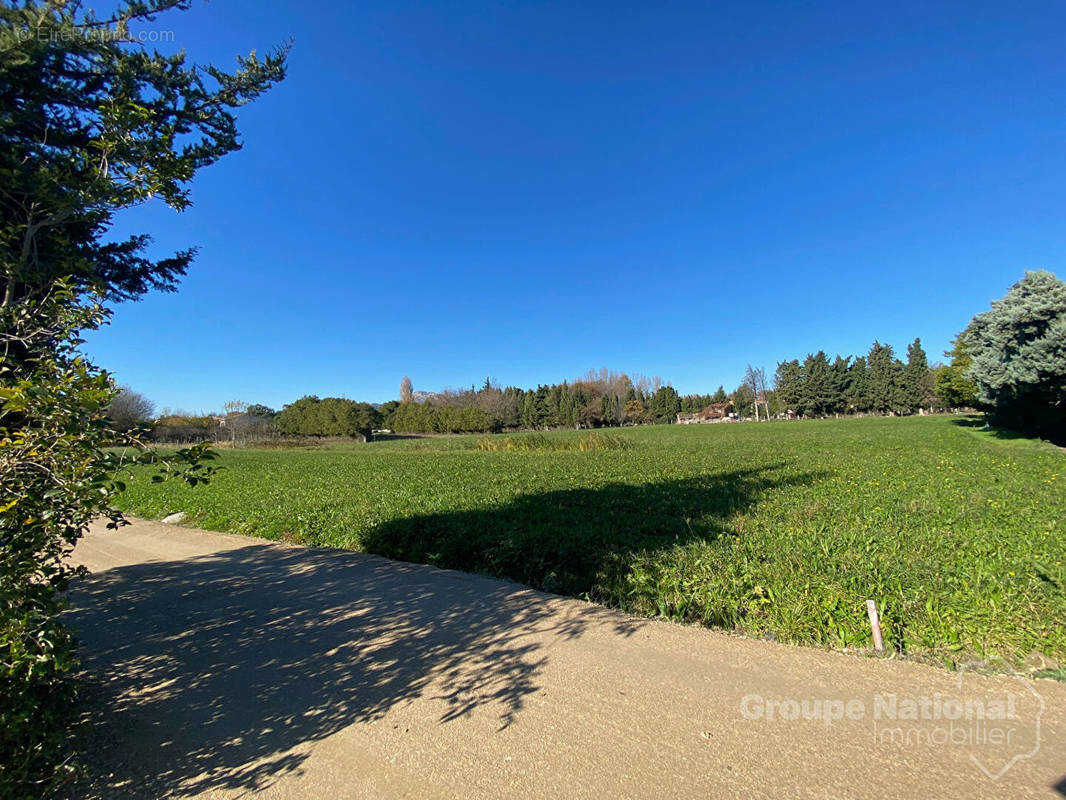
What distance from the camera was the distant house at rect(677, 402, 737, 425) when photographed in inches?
3797

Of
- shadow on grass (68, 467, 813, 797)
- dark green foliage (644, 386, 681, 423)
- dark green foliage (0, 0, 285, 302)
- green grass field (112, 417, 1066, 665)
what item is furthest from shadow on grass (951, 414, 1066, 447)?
dark green foliage (644, 386, 681, 423)

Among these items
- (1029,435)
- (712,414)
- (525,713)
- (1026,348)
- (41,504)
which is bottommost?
(525,713)

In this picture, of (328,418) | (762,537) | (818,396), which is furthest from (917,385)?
(328,418)

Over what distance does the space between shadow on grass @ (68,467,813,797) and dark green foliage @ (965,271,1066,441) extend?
63.9ft

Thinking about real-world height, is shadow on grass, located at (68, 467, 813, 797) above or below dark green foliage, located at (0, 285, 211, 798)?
below

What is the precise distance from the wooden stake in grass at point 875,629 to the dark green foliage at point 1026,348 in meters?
22.3

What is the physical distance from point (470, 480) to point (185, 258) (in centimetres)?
1013

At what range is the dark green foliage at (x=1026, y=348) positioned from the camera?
17.6 metres

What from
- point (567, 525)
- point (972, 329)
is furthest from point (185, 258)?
point (972, 329)

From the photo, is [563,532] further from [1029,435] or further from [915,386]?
[915,386]

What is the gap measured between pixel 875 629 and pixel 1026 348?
23.0 metres

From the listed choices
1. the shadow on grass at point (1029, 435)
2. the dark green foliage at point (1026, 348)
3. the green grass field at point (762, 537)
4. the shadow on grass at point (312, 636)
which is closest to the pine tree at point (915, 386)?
the shadow on grass at point (1029, 435)

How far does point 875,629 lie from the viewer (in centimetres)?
359

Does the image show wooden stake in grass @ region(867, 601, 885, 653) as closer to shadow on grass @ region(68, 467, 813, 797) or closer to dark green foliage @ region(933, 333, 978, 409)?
shadow on grass @ region(68, 467, 813, 797)
